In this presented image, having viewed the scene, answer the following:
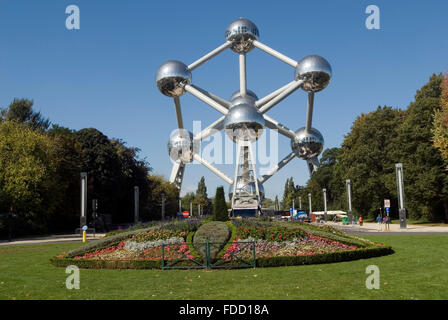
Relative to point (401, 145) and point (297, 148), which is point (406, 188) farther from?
point (297, 148)

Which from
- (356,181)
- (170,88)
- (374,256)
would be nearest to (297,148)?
(356,181)

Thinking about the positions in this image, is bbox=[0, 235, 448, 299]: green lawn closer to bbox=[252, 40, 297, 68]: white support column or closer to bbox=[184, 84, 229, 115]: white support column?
bbox=[184, 84, 229, 115]: white support column

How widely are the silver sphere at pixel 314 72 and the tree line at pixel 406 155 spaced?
8.89 m

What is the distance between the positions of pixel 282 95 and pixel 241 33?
25.7 ft

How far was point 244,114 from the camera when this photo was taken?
123 ft

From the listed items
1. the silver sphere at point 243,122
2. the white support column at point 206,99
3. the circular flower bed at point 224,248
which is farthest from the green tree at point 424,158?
the circular flower bed at point 224,248

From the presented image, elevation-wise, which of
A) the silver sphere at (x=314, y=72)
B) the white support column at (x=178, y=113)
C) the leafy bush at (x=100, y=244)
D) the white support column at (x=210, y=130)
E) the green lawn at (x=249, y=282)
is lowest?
the green lawn at (x=249, y=282)

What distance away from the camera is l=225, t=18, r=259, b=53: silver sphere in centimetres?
4325

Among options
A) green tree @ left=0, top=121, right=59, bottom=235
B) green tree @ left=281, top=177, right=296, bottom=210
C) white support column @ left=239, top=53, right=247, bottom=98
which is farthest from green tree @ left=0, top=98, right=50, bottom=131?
green tree @ left=281, top=177, right=296, bottom=210

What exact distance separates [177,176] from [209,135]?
27.1 feet

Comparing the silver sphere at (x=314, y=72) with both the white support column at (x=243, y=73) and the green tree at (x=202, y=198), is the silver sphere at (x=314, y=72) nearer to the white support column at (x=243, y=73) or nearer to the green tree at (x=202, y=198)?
the white support column at (x=243, y=73)

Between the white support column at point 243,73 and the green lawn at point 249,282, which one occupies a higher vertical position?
the white support column at point 243,73

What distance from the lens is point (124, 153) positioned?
51.5 m

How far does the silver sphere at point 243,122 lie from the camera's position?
3759cm
